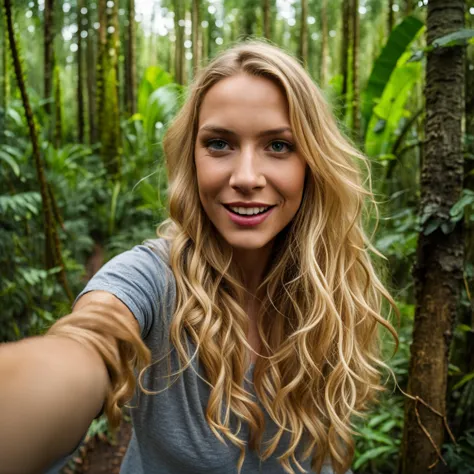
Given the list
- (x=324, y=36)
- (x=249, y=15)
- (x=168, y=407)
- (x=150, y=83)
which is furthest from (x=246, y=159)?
(x=249, y=15)

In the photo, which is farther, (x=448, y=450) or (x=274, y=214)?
(x=448, y=450)

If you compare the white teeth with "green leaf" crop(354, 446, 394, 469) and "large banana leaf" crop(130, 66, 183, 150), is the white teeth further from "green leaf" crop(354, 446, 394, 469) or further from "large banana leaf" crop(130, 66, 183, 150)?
"large banana leaf" crop(130, 66, 183, 150)

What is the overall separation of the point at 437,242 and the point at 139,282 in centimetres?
147

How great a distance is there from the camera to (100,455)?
3.91 metres

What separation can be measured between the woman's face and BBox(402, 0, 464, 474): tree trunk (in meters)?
0.95

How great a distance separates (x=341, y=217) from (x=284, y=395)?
0.62m

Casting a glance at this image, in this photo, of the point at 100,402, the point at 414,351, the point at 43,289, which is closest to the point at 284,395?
the point at 100,402

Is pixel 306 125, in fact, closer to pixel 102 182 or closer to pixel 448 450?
pixel 448 450

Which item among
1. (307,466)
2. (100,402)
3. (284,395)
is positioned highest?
(100,402)

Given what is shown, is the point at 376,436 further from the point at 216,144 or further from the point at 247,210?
the point at 216,144

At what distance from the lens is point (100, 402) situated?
79 cm

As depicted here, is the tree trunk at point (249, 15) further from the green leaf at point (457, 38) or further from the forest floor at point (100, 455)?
the green leaf at point (457, 38)

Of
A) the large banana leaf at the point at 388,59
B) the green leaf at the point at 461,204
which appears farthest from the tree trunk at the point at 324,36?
the green leaf at the point at 461,204

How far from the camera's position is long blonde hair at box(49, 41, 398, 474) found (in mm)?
1431
